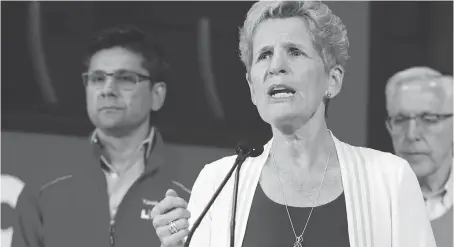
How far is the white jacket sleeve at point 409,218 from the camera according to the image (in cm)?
169

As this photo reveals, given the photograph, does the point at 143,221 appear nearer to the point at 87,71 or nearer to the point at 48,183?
the point at 48,183

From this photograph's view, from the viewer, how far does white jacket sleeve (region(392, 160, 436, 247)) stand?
5.56 ft

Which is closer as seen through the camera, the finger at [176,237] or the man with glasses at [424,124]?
the finger at [176,237]

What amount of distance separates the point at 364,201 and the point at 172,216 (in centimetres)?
53

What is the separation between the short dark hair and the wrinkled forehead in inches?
36.6

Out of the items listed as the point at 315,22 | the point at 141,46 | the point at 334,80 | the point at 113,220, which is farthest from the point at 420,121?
the point at 113,220

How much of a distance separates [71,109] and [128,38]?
14.8 inches

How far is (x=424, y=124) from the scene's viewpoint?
2.58 m

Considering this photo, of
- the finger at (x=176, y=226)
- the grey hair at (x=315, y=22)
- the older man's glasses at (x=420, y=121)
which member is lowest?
the finger at (x=176, y=226)

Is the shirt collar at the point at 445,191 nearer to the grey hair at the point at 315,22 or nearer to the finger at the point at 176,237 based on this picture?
the grey hair at the point at 315,22

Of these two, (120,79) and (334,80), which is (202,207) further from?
(120,79)

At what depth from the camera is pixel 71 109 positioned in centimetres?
267

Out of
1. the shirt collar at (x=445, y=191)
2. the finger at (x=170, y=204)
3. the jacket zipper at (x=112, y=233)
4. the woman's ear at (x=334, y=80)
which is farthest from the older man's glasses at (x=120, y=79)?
the shirt collar at (x=445, y=191)

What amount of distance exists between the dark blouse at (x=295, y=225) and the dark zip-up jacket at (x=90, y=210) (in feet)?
2.68
